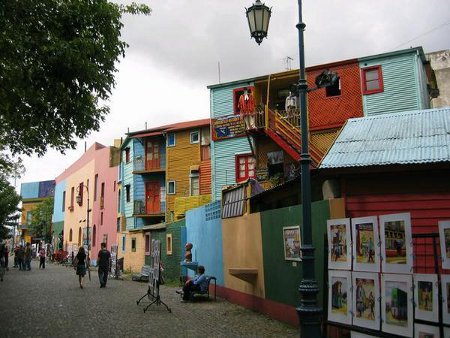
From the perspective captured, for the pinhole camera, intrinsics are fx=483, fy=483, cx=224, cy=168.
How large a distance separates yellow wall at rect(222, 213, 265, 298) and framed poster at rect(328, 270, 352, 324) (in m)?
5.23

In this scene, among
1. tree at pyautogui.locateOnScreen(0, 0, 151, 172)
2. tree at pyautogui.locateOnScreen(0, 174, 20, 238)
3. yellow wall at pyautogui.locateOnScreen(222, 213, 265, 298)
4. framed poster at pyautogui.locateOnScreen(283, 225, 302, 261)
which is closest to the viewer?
tree at pyautogui.locateOnScreen(0, 0, 151, 172)

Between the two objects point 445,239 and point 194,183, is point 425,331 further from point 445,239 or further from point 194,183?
point 194,183

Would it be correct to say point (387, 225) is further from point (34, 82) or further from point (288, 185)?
point (34, 82)

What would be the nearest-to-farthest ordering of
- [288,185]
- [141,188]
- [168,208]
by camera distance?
[288,185]
[168,208]
[141,188]

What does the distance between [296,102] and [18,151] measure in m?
11.5

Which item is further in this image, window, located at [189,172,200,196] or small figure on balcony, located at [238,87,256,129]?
window, located at [189,172,200,196]

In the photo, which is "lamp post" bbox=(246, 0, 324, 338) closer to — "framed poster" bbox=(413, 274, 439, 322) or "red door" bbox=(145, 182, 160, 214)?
"framed poster" bbox=(413, 274, 439, 322)

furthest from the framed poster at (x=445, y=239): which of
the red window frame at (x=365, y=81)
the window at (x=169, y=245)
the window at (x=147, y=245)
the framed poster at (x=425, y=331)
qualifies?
the window at (x=147, y=245)

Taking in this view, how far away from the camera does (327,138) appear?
20312 mm

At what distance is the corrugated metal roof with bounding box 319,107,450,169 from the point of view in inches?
349

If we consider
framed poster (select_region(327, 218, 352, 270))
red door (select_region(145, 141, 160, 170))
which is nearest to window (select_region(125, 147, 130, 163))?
red door (select_region(145, 141, 160, 170))

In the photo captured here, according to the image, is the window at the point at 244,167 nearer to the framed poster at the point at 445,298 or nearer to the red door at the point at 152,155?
the red door at the point at 152,155

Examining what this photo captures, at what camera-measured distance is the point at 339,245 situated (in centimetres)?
691

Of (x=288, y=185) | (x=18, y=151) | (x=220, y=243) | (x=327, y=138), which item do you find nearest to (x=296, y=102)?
(x=327, y=138)
